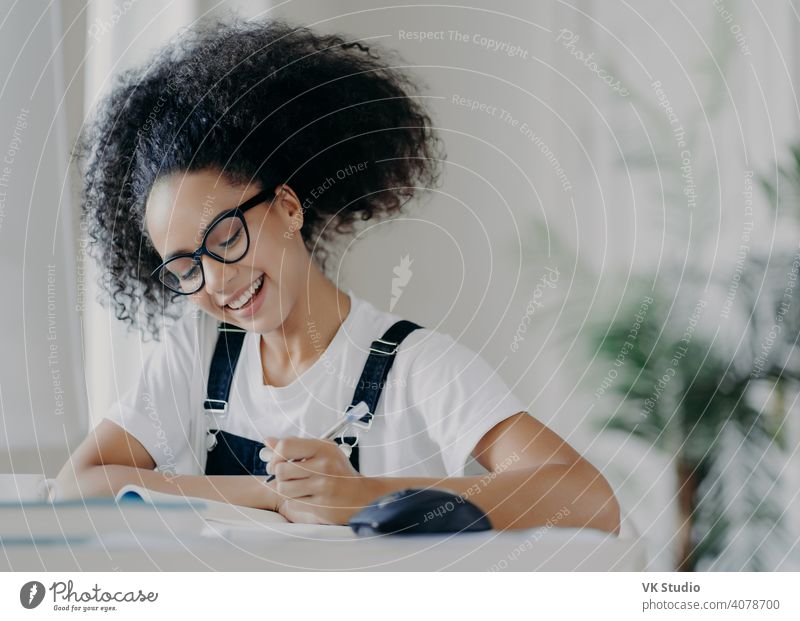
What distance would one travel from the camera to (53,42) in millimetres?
720

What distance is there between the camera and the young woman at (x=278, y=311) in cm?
67

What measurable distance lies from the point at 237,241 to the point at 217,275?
0.03 metres

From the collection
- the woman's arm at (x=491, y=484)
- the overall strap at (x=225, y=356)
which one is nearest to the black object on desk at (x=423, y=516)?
the woman's arm at (x=491, y=484)

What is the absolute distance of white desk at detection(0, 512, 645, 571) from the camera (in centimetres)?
67

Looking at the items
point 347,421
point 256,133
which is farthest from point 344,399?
point 256,133

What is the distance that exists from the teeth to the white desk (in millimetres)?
178

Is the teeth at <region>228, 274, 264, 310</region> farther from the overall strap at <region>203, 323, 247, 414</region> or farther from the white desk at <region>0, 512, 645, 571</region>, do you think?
the white desk at <region>0, 512, 645, 571</region>

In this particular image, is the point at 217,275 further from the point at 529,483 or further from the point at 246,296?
the point at 529,483

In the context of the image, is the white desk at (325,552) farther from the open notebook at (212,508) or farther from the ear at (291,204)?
the ear at (291,204)

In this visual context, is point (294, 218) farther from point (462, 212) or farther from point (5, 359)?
point (5, 359)

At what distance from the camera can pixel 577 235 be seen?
0.71m

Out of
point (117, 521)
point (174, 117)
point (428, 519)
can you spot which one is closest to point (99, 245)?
point (174, 117)

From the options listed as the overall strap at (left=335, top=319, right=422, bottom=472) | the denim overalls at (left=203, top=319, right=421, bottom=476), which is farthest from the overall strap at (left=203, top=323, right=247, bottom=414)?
the overall strap at (left=335, top=319, right=422, bottom=472)
